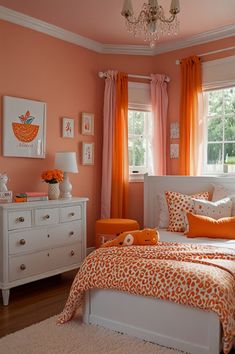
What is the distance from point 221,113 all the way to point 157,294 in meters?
2.84

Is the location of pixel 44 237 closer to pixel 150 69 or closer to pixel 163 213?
pixel 163 213

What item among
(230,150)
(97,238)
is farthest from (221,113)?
(97,238)

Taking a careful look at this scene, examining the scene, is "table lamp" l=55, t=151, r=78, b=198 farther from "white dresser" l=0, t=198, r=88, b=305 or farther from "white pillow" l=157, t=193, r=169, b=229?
"white pillow" l=157, t=193, r=169, b=229

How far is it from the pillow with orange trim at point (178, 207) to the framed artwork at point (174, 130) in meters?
1.09

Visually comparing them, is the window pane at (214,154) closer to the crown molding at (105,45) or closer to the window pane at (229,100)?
the window pane at (229,100)

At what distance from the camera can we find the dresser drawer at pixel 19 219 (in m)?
3.43

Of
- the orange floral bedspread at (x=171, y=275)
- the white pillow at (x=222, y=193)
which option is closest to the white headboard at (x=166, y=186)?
the white pillow at (x=222, y=193)

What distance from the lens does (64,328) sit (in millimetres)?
2830

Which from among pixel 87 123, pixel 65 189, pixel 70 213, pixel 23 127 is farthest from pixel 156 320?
pixel 87 123

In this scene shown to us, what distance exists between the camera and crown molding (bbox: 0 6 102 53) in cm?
392

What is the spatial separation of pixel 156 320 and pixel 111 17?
309 cm

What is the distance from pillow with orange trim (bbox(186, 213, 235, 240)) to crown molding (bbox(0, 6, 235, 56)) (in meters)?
2.25

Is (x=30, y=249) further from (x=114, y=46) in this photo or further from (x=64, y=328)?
(x=114, y=46)

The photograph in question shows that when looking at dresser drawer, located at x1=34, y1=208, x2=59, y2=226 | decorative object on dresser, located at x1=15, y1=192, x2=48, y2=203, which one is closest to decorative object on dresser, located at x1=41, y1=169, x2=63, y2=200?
decorative object on dresser, located at x1=15, y1=192, x2=48, y2=203
